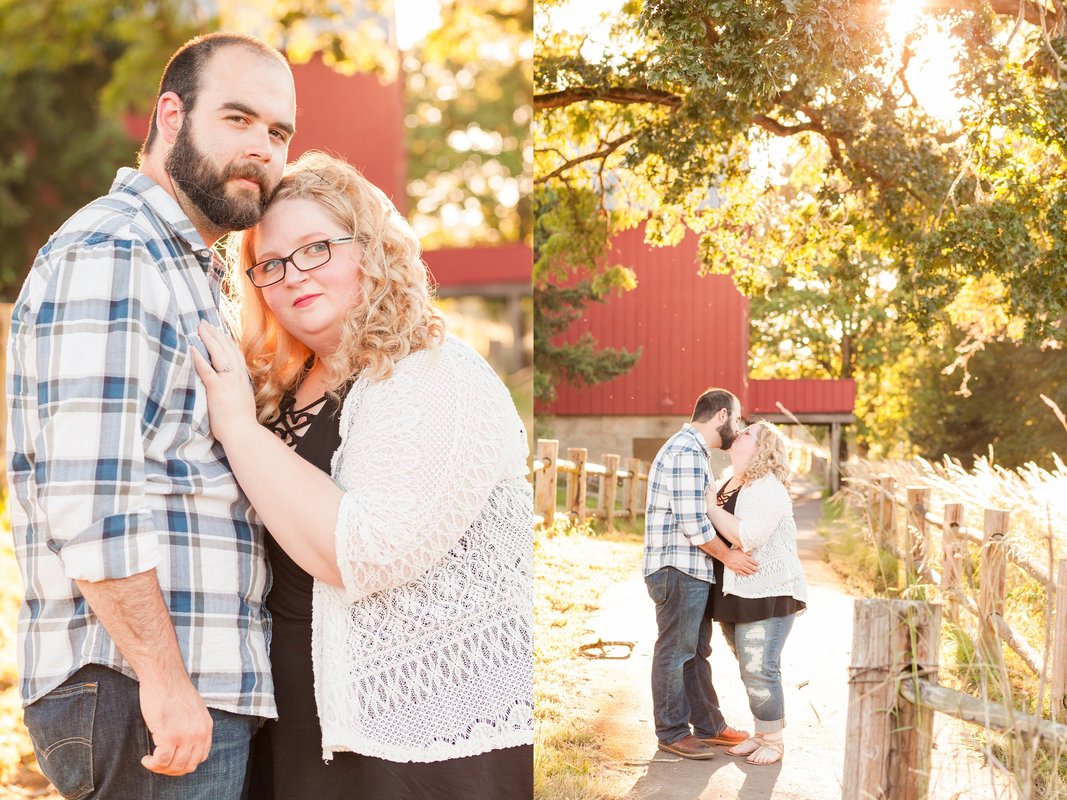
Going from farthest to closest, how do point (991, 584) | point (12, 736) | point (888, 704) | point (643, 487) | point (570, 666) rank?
point (12, 736), point (570, 666), point (643, 487), point (991, 584), point (888, 704)

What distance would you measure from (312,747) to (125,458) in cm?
69

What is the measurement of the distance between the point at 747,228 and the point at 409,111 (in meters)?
1.87

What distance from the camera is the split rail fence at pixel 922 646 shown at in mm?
1706

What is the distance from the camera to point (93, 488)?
1.40 meters

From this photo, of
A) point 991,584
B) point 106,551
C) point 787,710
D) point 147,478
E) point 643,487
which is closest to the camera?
point 106,551

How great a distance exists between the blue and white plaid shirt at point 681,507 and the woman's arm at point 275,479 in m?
0.76

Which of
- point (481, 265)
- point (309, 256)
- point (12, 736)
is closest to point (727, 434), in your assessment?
point (309, 256)

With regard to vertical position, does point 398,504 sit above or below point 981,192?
below

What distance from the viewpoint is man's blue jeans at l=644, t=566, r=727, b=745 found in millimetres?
2043

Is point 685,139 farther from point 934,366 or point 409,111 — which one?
point 409,111

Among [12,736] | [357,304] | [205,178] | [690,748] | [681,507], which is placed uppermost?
[205,178]

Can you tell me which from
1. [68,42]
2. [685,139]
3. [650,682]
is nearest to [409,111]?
[685,139]

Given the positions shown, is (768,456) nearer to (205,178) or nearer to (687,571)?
(687,571)

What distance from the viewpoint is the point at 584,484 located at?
2.22 m
